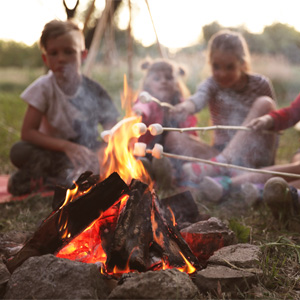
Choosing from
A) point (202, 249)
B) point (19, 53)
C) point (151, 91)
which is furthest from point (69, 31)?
point (19, 53)

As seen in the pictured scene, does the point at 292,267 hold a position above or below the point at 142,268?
below

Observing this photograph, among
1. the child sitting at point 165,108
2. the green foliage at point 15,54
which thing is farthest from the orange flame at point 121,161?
the green foliage at point 15,54

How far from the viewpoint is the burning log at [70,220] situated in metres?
1.28

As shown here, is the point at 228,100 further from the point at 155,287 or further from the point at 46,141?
the point at 155,287

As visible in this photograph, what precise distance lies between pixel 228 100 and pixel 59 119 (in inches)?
50.9

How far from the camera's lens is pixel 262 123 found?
92.9 inches

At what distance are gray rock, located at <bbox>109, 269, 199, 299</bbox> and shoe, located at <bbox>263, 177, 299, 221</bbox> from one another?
0.89 meters

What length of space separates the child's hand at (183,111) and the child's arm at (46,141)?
2.45 feet

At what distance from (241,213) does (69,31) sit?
1.69 m

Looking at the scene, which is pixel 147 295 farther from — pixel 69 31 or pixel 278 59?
pixel 278 59

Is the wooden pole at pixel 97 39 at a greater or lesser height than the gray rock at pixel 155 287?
greater

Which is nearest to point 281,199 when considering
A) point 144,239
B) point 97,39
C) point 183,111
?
point 144,239

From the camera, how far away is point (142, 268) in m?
1.23

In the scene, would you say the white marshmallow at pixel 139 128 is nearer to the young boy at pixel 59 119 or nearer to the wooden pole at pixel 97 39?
the young boy at pixel 59 119
